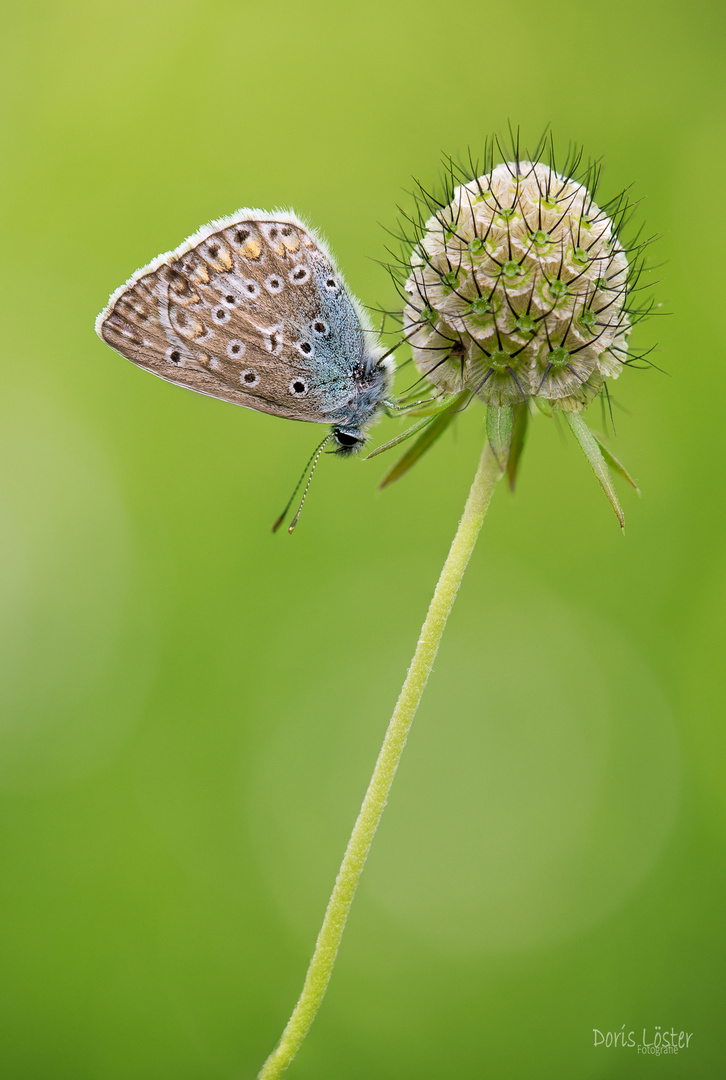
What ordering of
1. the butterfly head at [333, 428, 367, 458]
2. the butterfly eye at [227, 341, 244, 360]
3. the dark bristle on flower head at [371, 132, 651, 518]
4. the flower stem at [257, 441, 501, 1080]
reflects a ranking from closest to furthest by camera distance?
the flower stem at [257, 441, 501, 1080] → the dark bristle on flower head at [371, 132, 651, 518] → the butterfly eye at [227, 341, 244, 360] → the butterfly head at [333, 428, 367, 458]

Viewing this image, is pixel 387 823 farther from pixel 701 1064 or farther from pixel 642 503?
pixel 642 503

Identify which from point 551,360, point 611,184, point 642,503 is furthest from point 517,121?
point 551,360

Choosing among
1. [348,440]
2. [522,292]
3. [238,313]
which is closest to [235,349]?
[238,313]

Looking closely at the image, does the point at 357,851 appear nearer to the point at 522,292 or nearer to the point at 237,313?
the point at 522,292

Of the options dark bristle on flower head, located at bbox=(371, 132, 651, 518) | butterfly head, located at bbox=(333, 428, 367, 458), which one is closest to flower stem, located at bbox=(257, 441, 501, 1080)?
dark bristle on flower head, located at bbox=(371, 132, 651, 518)

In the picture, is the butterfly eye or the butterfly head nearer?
the butterfly eye

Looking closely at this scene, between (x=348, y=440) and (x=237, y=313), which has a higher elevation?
(x=237, y=313)

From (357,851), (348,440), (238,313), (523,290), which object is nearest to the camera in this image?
(357,851)

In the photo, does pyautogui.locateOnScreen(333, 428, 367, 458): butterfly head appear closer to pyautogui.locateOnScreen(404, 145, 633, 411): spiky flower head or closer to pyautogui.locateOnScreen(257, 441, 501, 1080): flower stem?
pyautogui.locateOnScreen(404, 145, 633, 411): spiky flower head

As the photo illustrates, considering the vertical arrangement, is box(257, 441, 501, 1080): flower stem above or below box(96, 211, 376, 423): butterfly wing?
below
